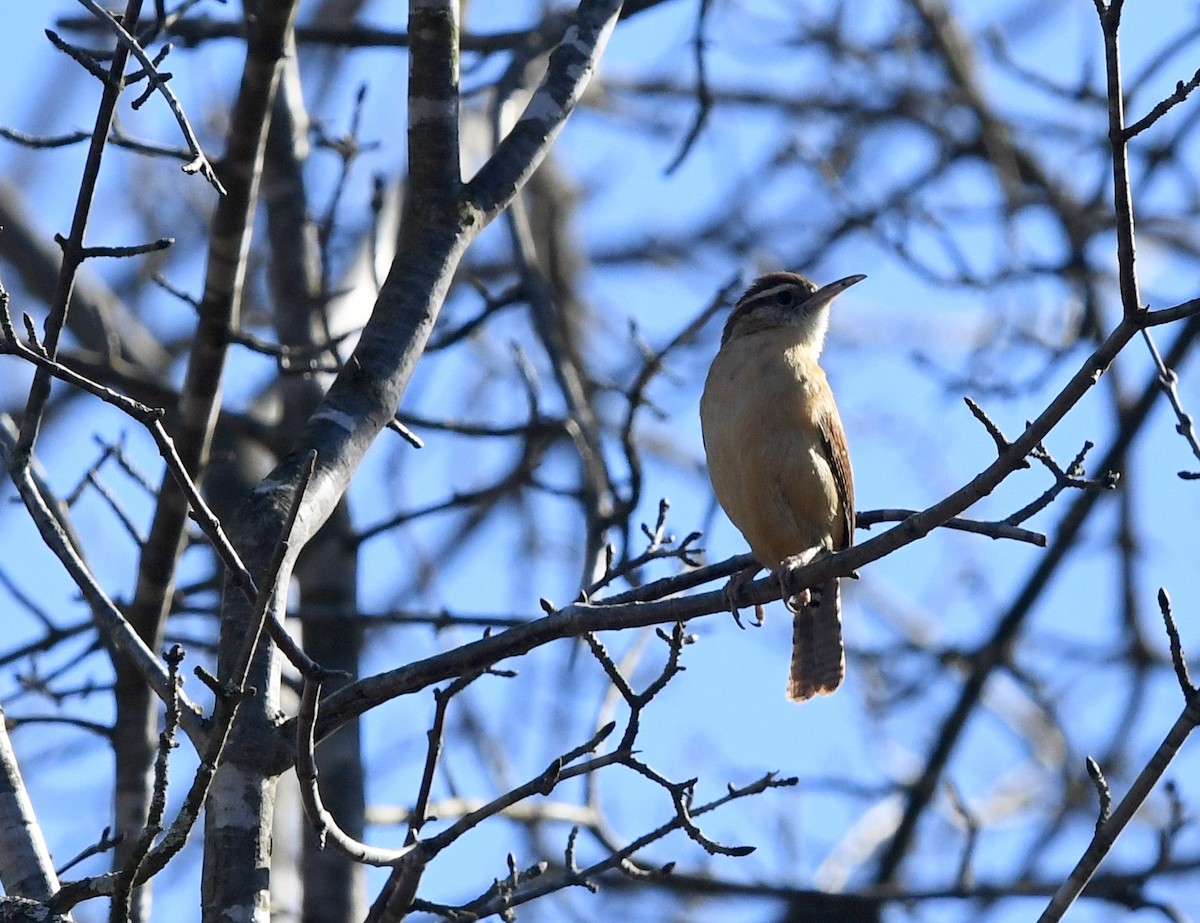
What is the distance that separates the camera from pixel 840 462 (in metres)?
5.64

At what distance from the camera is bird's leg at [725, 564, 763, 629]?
3645 millimetres

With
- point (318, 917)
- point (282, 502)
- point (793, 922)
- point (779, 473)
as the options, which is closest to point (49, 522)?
point (282, 502)

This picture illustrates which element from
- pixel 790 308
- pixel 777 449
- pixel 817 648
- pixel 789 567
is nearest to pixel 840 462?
pixel 777 449

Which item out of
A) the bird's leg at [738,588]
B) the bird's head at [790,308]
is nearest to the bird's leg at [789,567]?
the bird's leg at [738,588]

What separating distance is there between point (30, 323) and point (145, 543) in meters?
2.01

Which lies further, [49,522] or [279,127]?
[279,127]

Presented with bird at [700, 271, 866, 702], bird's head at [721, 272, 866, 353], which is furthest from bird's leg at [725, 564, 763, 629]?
bird's head at [721, 272, 866, 353]

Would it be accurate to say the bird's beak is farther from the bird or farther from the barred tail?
the barred tail

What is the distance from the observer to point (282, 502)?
155 inches

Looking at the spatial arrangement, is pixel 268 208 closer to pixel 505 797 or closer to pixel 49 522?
pixel 49 522

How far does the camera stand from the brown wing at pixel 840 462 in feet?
18.4

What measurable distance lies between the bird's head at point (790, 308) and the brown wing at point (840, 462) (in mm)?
577

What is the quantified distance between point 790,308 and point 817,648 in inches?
54.6

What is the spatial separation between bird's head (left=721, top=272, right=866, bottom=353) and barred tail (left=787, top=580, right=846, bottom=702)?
1055 mm
